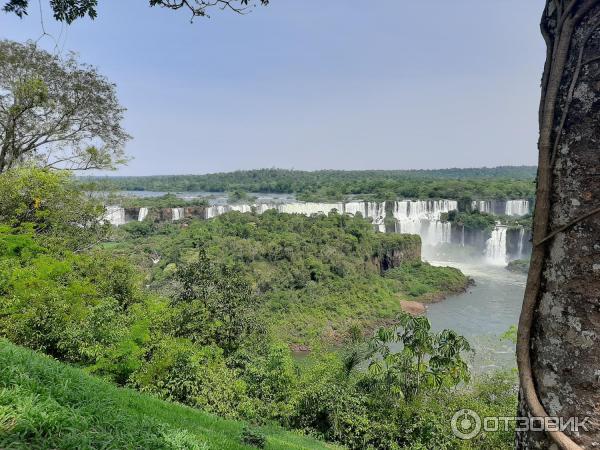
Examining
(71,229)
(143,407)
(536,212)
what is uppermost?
(536,212)

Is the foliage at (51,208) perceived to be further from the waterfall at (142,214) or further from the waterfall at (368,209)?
the waterfall at (368,209)

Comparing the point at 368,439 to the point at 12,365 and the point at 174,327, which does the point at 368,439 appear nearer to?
the point at 174,327

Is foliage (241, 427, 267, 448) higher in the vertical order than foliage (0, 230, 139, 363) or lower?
lower

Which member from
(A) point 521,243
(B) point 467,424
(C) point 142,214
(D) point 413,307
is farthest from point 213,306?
(A) point 521,243

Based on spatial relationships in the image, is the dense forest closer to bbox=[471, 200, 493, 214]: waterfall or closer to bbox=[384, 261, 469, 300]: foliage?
bbox=[384, 261, 469, 300]: foliage

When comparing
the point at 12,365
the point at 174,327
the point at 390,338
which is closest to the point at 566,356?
the point at 12,365

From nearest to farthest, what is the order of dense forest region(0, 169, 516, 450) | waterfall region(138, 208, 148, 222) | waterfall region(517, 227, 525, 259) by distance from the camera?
dense forest region(0, 169, 516, 450) → waterfall region(517, 227, 525, 259) → waterfall region(138, 208, 148, 222)

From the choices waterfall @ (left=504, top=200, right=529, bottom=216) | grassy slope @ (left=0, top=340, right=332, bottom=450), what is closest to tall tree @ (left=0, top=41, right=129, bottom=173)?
grassy slope @ (left=0, top=340, right=332, bottom=450)

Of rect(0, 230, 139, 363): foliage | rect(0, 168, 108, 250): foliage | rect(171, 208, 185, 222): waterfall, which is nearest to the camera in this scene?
rect(0, 230, 139, 363): foliage

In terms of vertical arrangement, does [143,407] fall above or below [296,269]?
above
